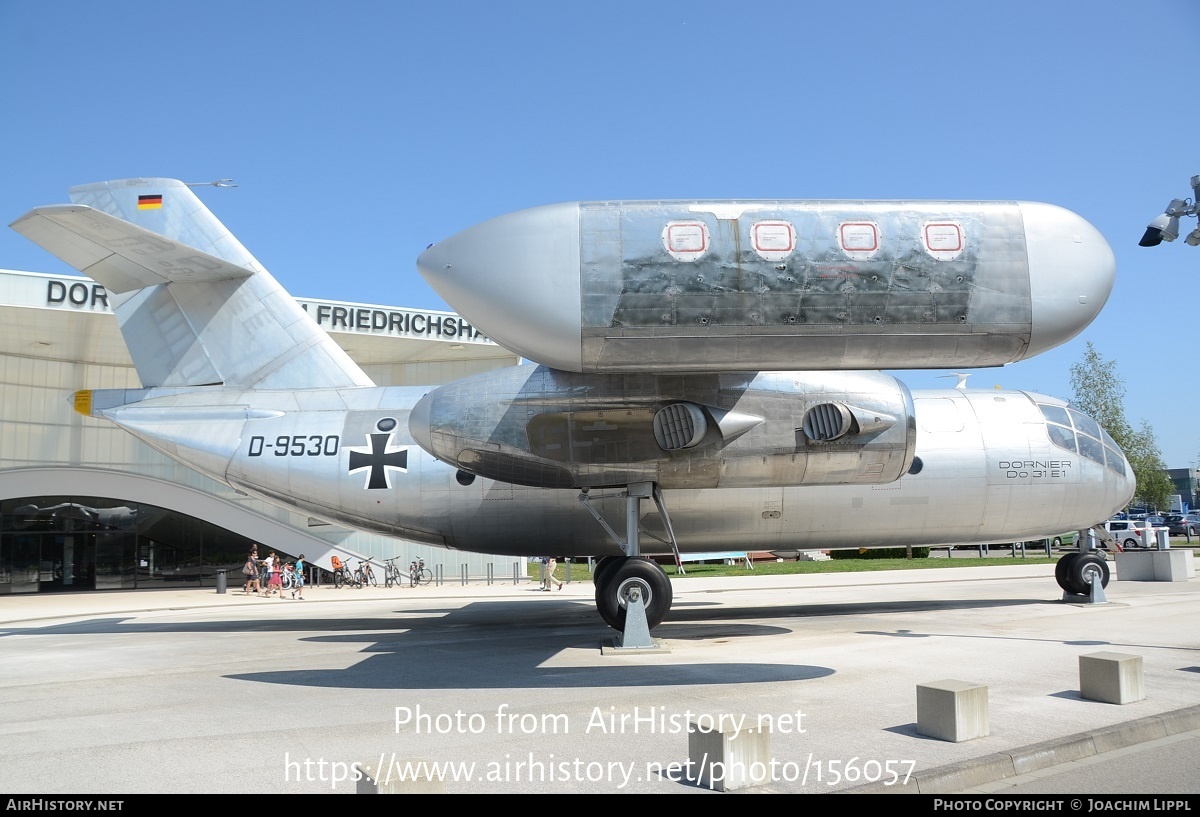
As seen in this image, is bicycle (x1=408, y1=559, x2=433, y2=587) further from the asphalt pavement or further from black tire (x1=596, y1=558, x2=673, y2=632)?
black tire (x1=596, y1=558, x2=673, y2=632)

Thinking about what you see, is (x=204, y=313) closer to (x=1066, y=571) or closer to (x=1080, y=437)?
(x=1080, y=437)

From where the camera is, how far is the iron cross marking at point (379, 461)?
14375 mm

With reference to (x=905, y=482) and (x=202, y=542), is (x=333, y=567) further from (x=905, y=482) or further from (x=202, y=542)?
(x=905, y=482)

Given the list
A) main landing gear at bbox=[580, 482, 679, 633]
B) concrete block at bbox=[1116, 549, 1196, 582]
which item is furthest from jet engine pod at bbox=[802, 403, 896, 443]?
concrete block at bbox=[1116, 549, 1196, 582]

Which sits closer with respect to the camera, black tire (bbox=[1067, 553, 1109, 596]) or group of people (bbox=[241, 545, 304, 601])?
black tire (bbox=[1067, 553, 1109, 596])

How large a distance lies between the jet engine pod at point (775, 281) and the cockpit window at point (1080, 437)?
7982 mm

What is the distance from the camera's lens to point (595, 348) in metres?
8.72

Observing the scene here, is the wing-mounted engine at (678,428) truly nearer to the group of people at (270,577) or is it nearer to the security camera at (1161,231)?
the security camera at (1161,231)

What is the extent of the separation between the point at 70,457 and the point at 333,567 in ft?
41.4

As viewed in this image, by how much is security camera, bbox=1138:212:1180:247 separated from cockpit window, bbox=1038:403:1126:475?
5.06m

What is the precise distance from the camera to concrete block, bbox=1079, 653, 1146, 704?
7520mm

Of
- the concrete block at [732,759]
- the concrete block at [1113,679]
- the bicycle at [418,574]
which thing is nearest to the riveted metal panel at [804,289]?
the concrete block at [1113,679]

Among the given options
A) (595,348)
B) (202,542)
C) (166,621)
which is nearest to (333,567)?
(202,542)

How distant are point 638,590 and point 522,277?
17.5 feet
